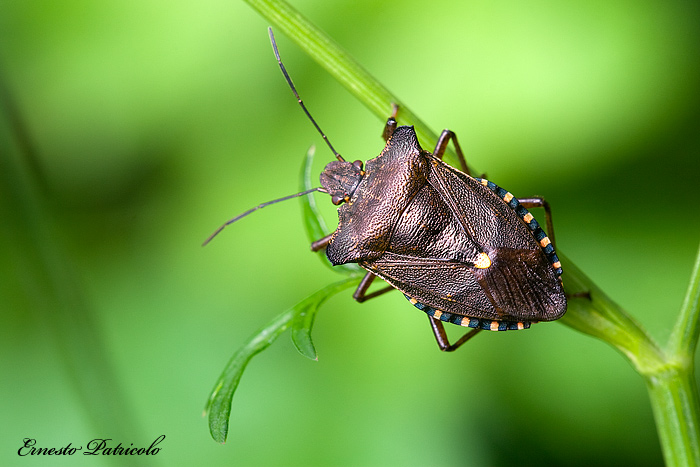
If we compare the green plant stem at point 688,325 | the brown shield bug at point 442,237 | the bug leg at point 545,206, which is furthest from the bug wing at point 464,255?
the green plant stem at point 688,325

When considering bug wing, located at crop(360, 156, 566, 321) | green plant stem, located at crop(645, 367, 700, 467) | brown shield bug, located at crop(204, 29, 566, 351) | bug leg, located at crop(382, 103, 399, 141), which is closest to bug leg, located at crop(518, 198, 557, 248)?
brown shield bug, located at crop(204, 29, 566, 351)

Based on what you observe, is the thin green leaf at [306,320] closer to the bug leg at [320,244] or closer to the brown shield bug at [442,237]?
the brown shield bug at [442,237]

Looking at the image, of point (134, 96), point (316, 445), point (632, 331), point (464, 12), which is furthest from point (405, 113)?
point (134, 96)

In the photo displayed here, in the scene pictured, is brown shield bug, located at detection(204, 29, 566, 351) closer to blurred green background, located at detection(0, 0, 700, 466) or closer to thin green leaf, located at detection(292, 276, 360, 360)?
thin green leaf, located at detection(292, 276, 360, 360)

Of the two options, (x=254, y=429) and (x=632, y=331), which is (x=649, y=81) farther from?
(x=254, y=429)

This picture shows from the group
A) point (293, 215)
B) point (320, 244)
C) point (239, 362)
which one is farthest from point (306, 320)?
point (293, 215)

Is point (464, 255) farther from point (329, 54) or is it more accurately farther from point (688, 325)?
point (329, 54)
